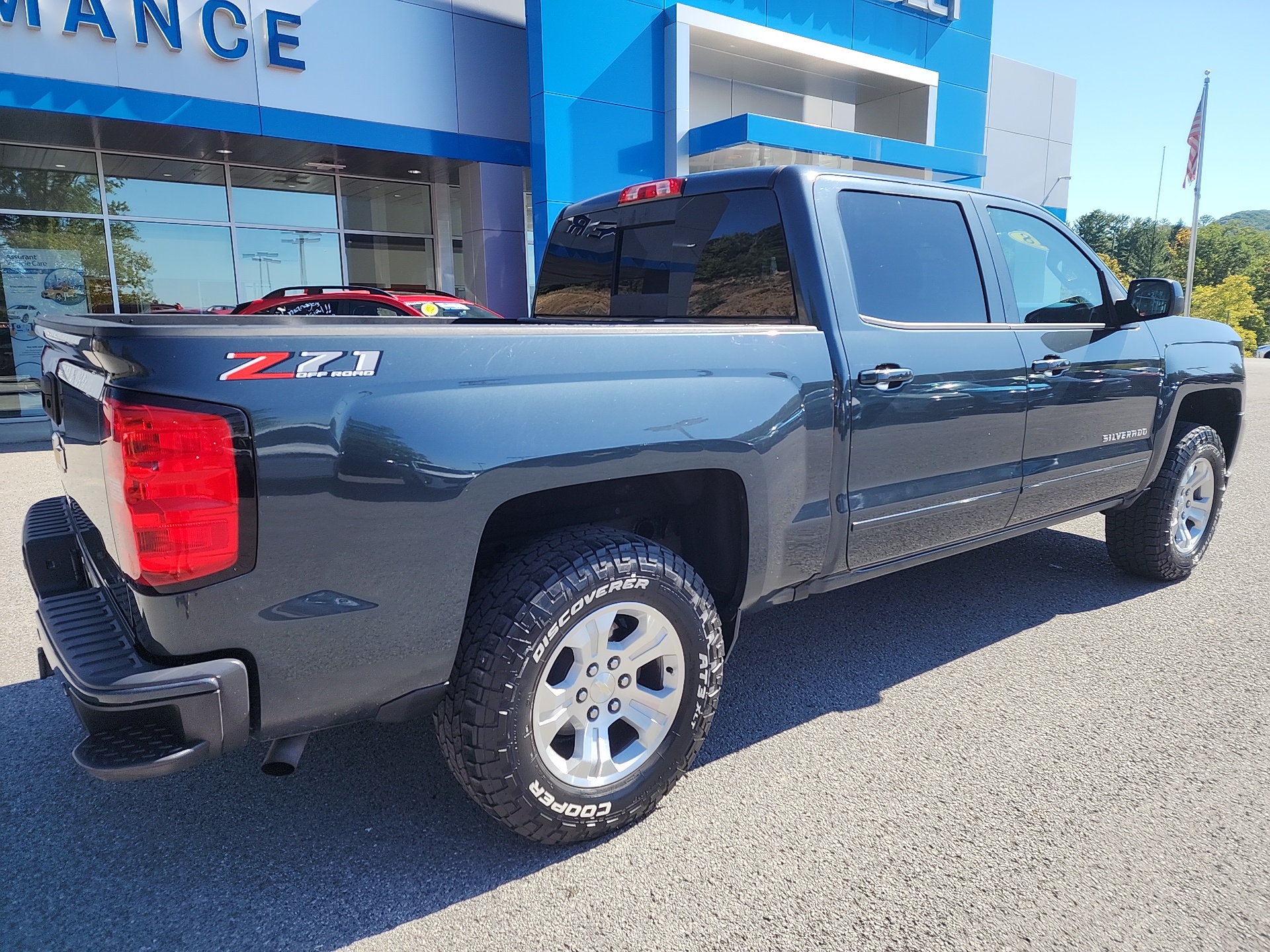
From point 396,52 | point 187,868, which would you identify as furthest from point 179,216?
point 187,868

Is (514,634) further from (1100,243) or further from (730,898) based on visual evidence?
(1100,243)

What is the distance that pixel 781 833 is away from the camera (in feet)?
8.25

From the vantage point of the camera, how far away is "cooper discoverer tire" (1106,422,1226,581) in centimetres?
452

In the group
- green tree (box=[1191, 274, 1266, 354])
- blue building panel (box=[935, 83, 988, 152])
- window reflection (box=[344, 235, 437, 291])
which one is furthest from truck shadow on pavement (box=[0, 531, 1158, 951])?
green tree (box=[1191, 274, 1266, 354])

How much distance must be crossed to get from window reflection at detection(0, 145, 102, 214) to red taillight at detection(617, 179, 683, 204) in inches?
487

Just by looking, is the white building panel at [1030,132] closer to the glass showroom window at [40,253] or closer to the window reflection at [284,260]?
the window reflection at [284,260]

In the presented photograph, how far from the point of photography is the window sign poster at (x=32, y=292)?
497 inches

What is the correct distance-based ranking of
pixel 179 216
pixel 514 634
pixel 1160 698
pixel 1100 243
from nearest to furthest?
A: pixel 514 634, pixel 1160 698, pixel 179 216, pixel 1100 243

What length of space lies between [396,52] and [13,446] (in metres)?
7.30

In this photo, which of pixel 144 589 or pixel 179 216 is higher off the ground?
pixel 179 216

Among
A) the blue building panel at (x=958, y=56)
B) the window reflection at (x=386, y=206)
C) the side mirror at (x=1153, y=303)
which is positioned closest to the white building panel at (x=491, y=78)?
the window reflection at (x=386, y=206)

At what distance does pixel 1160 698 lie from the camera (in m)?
3.34

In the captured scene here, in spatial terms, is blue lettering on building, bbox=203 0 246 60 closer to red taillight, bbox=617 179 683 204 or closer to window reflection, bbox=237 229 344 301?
window reflection, bbox=237 229 344 301

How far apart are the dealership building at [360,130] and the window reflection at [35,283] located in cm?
3
